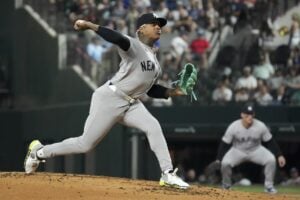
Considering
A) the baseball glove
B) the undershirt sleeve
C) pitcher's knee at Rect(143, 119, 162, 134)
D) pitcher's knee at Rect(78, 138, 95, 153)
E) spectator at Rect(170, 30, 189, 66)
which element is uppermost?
spectator at Rect(170, 30, 189, 66)

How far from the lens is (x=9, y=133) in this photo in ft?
73.7

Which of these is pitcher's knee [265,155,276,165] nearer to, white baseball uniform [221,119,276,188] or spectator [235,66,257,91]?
white baseball uniform [221,119,276,188]

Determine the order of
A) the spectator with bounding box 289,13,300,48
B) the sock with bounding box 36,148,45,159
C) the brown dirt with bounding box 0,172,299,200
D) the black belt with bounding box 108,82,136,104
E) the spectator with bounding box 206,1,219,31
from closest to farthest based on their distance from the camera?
Answer: the brown dirt with bounding box 0,172,299,200 → the black belt with bounding box 108,82,136,104 → the sock with bounding box 36,148,45,159 → the spectator with bounding box 289,13,300,48 → the spectator with bounding box 206,1,219,31

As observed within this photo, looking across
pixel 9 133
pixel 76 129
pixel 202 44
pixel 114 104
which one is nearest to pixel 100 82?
pixel 76 129

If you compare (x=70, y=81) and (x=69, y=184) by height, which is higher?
(x=70, y=81)

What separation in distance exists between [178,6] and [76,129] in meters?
3.93

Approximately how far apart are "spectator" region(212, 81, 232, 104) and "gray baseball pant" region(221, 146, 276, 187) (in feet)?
11.7

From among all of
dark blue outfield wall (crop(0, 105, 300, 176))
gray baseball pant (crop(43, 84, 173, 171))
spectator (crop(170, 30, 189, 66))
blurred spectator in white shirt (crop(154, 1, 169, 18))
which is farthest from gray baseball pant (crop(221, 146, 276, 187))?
blurred spectator in white shirt (crop(154, 1, 169, 18))

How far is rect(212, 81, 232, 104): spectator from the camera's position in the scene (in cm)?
1895

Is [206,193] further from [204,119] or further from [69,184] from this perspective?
[204,119]

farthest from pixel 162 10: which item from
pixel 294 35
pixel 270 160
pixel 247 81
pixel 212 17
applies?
pixel 270 160

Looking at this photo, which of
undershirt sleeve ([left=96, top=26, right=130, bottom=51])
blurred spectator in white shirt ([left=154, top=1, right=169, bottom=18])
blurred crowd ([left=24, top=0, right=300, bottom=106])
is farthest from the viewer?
blurred spectator in white shirt ([left=154, top=1, right=169, bottom=18])

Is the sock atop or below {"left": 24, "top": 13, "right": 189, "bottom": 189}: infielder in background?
below

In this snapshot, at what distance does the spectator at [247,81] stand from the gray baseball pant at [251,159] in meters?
3.73
